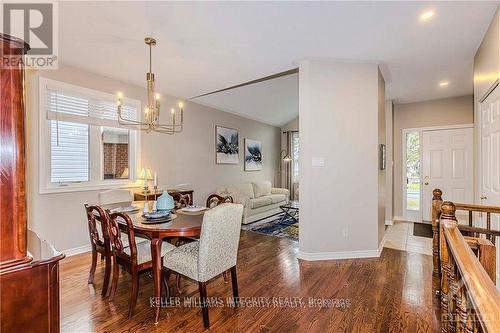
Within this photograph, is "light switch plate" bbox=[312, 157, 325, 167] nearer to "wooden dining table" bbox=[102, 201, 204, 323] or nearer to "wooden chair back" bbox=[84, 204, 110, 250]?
"wooden dining table" bbox=[102, 201, 204, 323]

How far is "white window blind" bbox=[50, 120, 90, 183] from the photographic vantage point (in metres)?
3.44

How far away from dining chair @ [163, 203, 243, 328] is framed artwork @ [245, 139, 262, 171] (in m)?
4.85

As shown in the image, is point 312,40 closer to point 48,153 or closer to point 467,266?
point 467,266

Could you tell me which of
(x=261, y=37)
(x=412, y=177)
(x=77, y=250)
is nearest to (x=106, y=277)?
(x=77, y=250)

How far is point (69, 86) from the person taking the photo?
11.7ft

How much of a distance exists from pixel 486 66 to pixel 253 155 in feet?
17.2

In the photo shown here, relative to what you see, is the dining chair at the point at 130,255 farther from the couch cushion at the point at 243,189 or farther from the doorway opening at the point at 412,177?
the doorway opening at the point at 412,177

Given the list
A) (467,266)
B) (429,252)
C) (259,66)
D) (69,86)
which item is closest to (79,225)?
(69,86)

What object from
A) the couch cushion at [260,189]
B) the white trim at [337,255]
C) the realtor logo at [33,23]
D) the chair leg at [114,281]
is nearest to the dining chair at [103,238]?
the chair leg at [114,281]

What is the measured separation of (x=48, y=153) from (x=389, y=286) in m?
4.43

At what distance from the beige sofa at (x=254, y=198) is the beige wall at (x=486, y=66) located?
3.76 meters

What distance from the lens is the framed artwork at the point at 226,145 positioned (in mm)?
6105

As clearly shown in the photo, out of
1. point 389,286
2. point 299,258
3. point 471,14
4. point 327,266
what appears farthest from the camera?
point 299,258

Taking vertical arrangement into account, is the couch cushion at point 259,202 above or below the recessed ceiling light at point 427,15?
below
